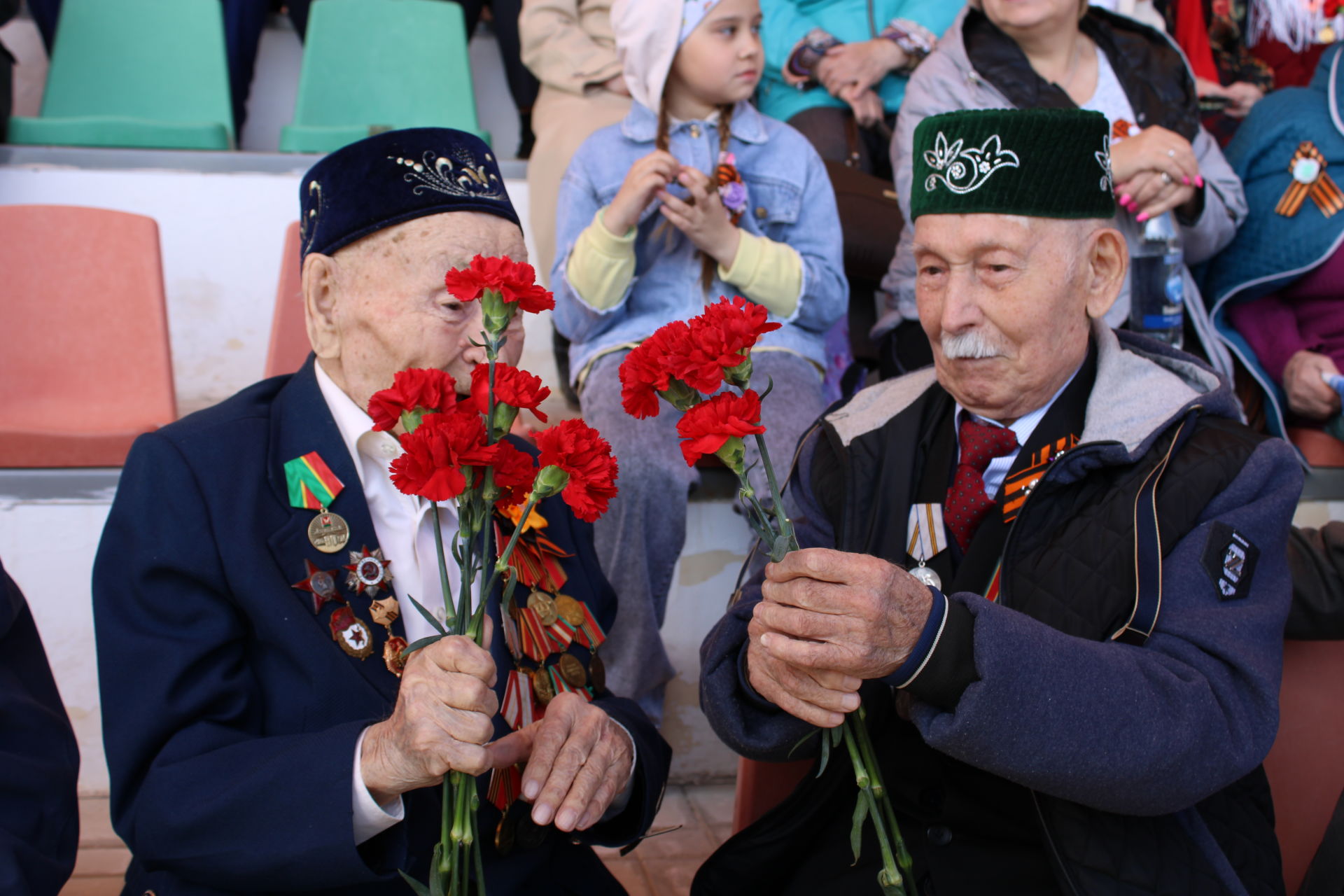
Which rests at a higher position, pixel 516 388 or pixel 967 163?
pixel 967 163

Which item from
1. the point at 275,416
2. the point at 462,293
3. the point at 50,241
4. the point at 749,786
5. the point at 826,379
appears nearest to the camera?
the point at 462,293

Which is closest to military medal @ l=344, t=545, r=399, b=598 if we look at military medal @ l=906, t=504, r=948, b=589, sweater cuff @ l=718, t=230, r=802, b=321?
military medal @ l=906, t=504, r=948, b=589

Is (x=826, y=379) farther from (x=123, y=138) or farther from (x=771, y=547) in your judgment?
(x=123, y=138)

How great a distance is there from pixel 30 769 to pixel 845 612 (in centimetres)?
91

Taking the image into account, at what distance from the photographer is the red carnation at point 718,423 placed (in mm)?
1045

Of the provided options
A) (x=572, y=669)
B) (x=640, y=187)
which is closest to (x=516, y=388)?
(x=572, y=669)

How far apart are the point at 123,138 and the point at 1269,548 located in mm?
3838

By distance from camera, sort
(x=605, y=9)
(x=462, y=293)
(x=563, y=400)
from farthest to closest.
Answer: (x=605, y=9), (x=563, y=400), (x=462, y=293)

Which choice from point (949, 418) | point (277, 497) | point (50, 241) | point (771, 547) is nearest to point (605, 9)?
point (50, 241)

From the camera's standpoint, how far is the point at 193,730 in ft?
4.30

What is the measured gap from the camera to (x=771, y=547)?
1.16 meters

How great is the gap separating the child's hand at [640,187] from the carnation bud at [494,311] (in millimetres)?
1449

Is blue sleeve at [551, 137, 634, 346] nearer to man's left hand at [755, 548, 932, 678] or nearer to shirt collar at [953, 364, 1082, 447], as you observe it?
shirt collar at [953, 364, 1082, 447]

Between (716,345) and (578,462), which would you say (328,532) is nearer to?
(578,462)
